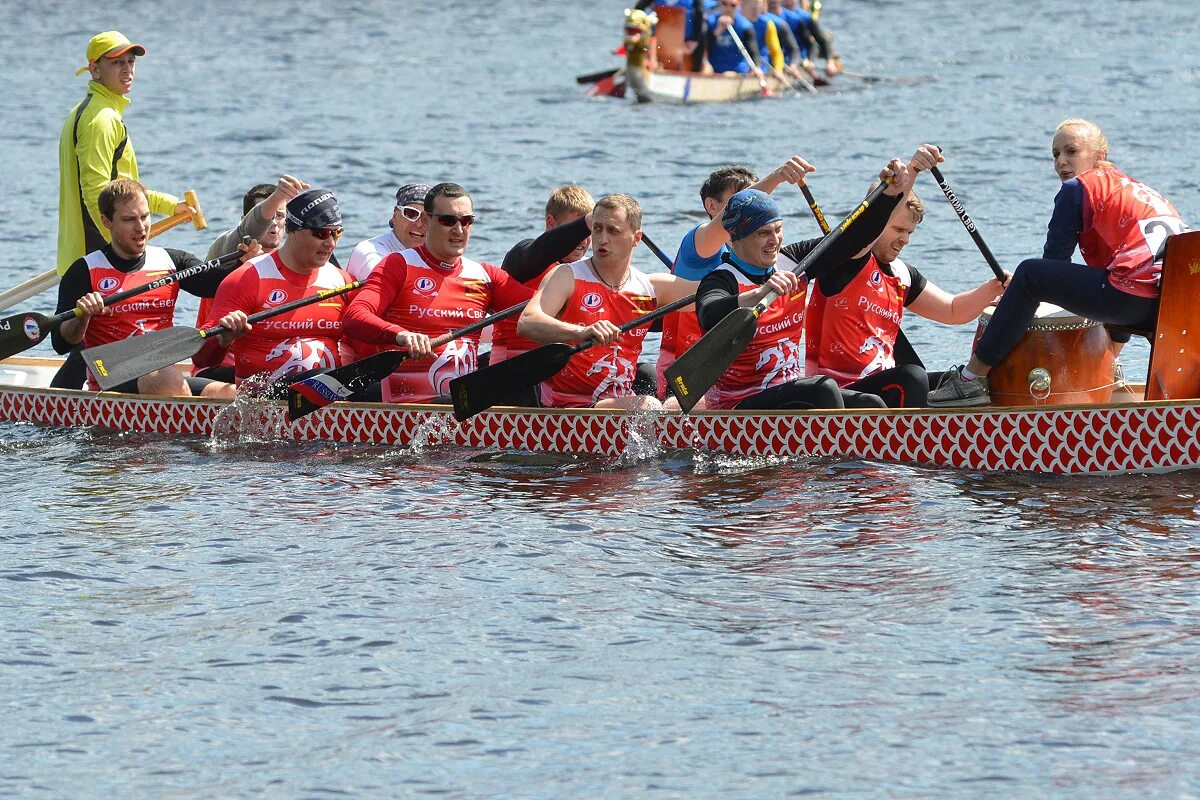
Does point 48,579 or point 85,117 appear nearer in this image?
point 48,579

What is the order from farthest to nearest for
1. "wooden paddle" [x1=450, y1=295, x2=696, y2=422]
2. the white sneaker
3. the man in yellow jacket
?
the man in yellow jacket < "wooden paddle" [x1=450, y1=295, x2=696, y2=422] < the white sneaker

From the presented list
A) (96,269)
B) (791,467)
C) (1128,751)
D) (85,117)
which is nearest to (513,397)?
(791,467)

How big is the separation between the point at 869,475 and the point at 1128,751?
3.32 m

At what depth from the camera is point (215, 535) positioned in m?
8.75

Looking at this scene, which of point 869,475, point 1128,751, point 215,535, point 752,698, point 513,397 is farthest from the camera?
point 513,397

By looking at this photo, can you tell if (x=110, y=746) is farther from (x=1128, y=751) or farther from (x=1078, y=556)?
(x=1078, y=556)

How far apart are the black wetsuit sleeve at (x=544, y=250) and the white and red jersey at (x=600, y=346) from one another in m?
0.15

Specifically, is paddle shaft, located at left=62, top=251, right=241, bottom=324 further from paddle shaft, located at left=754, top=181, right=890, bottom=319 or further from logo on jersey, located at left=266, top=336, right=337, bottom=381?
paddle shaft, located at left=754, top=181, right=890, bottom=319

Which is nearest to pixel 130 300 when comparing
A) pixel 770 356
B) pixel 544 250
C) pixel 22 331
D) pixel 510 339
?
pixel 22 331

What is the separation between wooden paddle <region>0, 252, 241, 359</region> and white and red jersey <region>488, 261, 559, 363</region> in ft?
5.45

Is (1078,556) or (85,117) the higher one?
(85,117)

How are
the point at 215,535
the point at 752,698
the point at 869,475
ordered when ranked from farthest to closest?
the point at 869,475 < the point at 215,535 < the point at 752,698

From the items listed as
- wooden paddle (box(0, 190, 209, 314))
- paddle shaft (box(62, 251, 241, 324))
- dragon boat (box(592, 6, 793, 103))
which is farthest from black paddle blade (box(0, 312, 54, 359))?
dragon boat (box(592, 6, 793, 103))

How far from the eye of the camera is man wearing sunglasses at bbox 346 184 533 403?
9.88 meters
